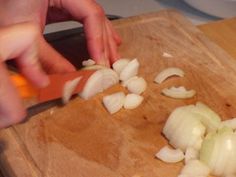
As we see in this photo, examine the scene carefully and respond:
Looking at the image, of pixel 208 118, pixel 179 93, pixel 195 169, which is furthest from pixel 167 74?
pixel 195 169

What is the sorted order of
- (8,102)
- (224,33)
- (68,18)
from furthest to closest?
(224,33) < (68,18) < (8,102)

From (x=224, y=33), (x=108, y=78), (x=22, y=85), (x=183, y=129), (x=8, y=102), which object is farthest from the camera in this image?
(x=224, y=33)

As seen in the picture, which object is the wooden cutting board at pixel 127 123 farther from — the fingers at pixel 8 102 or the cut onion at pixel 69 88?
the fingers at pixel 8 102

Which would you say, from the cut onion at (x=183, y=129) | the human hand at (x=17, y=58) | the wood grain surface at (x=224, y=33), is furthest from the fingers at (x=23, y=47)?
the wood grain surface at (x=224, y=33)

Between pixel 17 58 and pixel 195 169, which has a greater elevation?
pixel 17 58

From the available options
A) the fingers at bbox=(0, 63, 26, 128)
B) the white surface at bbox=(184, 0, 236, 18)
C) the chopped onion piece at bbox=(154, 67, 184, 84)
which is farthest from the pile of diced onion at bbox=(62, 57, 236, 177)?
the white surface at bbox=(184, 0, 236, 18)

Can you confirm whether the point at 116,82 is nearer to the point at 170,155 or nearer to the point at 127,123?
the point at 127,123

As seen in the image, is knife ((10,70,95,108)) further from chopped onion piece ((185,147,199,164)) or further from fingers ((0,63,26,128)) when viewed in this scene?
chopped onion piece ((185,147,199,164))

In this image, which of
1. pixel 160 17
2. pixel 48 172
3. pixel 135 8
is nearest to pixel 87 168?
pixel 48 172
